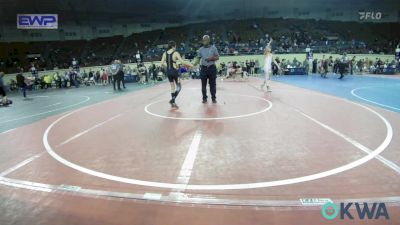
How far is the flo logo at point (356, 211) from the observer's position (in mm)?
3597

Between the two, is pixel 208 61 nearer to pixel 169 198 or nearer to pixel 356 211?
pixel 169 198

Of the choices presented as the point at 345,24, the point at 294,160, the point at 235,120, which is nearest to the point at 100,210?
the point at 294,160

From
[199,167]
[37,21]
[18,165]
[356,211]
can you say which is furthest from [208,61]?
[37,21]

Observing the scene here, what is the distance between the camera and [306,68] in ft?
95.6

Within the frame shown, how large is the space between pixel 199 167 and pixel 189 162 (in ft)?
0.98

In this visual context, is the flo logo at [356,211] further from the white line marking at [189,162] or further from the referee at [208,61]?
the referee at [208,61]

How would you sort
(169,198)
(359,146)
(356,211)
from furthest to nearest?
(359,146) < (169,198) < (356,211)

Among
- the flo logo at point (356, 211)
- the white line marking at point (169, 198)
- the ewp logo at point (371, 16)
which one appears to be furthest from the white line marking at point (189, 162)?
the ewp logo at point (371, 16)

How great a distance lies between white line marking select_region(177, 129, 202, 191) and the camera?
15.7ft

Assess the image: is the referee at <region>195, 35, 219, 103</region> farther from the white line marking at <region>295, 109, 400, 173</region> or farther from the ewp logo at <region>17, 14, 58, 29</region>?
the ewp logo at <region>17, 14, 58, 29</region>

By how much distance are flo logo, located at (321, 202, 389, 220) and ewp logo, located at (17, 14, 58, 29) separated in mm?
33767

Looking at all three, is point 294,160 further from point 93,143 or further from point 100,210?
point 93,143

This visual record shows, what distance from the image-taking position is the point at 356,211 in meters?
3.71

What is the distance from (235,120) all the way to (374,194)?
459 cm
